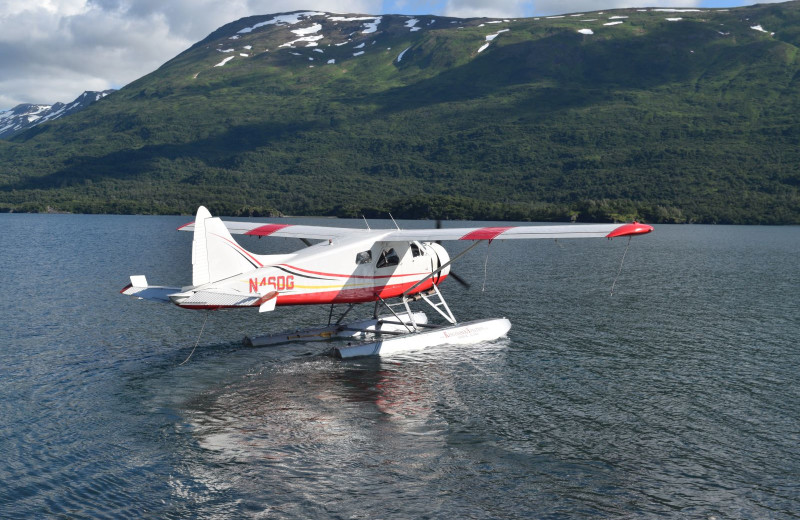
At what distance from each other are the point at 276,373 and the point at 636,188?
143 m

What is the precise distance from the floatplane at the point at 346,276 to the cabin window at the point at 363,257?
0.09 feet

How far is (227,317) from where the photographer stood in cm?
2452

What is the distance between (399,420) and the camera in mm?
12828

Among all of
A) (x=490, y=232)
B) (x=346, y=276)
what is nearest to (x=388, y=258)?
(x=346, y=276)

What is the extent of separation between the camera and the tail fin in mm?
15828

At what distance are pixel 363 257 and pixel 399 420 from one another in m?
6.61

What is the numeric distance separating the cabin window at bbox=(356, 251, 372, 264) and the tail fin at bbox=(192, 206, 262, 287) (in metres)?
3.32

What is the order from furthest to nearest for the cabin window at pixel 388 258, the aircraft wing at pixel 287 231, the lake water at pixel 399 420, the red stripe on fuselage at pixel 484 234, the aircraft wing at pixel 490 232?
the aircraft wing at pixel 287 231 → the cabin window at pixel 388 258 → the red stripe on fuselage at pixel 484 234 → the aircraft wing at pixel 490 232 → the lake water at pixel 399 420

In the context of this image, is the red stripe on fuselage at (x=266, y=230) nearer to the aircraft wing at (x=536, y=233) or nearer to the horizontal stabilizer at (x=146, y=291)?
the aircraft wing at (x=536, y=233)

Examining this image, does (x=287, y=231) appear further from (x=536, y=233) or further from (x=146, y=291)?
(x=536, y=233)

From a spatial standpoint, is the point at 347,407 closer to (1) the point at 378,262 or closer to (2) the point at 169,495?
(2) the point at 169,495

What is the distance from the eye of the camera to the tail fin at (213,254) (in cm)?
1583

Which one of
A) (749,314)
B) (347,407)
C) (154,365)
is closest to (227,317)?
(154,365)

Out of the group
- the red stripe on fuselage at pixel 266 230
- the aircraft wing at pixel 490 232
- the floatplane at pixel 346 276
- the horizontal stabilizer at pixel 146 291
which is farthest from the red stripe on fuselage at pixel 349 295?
the red stripe on fuselage at pixel 266 230
